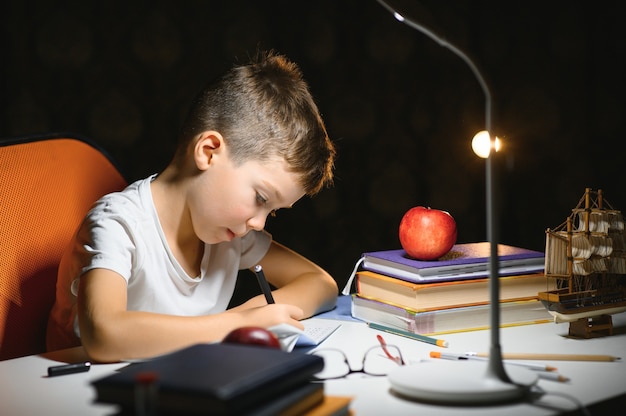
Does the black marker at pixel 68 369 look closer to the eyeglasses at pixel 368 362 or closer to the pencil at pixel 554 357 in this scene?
the eyeglasses at pixel 368 362

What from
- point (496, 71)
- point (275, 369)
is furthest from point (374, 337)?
point (496, 71)

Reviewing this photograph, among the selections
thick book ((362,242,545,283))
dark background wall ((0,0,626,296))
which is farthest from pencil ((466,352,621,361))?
dark background wall ((0,0,626,296))

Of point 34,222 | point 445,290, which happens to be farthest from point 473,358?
point 34,222

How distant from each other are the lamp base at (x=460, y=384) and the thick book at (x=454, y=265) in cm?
33

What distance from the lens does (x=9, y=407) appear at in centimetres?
86

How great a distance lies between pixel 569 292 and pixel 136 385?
81cm

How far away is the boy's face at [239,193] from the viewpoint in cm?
134

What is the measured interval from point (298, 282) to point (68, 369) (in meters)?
0.62

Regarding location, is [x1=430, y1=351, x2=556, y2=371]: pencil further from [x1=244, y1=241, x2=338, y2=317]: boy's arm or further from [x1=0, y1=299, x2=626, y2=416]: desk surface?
[x1=244, y1=241, x2=338, y2=317]: boy's arm

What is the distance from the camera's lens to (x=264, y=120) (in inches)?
55.3

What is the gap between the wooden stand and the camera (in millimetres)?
1192

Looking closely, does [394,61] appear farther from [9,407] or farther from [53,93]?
[9,407]

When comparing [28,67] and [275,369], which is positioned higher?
[28,67]

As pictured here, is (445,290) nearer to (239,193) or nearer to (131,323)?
(239,193)
